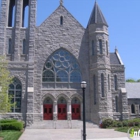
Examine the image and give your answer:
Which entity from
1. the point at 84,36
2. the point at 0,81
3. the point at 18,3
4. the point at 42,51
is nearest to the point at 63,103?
the point at 42,51

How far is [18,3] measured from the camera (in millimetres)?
32750

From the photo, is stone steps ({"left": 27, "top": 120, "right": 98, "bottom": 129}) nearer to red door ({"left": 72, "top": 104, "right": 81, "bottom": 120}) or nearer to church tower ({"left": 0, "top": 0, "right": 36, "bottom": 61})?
red door ({"left": 72, "top": 104, "right": 81, "bottom": 120})

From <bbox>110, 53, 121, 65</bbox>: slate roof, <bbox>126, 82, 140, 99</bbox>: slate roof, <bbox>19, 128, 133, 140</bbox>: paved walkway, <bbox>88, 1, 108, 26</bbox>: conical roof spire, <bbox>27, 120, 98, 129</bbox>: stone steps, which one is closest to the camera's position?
<bbox>19, 128, 133, 140</bbox>: paved walkway

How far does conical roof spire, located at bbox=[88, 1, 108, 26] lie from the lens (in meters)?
32.3

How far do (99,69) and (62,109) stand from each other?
7474 mm

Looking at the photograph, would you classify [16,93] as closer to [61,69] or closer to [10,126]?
[10,126]

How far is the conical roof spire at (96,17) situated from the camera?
106ft

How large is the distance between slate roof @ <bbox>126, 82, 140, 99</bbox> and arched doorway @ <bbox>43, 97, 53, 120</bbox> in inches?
500

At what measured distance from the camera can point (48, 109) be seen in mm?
30484

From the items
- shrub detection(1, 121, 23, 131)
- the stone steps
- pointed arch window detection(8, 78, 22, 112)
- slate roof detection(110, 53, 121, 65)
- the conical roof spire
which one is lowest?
the stone steps

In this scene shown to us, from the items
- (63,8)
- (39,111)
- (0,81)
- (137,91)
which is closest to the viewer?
(0,81)

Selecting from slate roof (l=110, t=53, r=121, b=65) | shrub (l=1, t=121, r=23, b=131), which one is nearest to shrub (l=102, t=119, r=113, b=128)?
slate roof (l=110, t=53, r=121, b=65)

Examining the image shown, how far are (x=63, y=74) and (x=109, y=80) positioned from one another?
6474mm

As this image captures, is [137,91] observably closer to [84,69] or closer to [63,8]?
[84,69]
